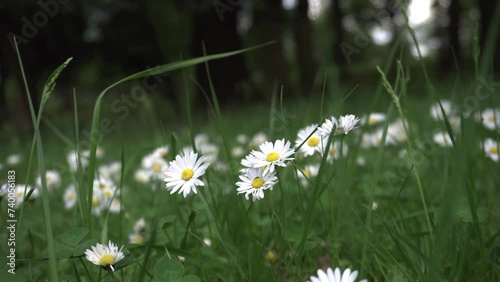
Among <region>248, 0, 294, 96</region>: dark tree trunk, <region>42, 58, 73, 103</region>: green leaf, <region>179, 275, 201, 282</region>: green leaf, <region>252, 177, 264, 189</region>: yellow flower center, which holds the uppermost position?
<region>248, 0, 294, 96</region>: dark tree trunk

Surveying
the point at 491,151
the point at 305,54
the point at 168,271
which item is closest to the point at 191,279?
the point at 168,271

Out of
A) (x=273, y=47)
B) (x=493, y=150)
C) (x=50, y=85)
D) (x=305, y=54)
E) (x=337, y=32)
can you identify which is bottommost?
(x=50, y=85)

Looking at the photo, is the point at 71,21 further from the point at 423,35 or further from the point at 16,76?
the point at 423,35

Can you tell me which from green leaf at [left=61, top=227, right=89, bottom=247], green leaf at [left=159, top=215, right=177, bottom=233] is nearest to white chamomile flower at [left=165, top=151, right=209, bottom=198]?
green leaf at [left=159, top=215, right=177, bottom=233]

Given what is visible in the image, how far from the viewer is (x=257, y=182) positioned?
930 millimetres

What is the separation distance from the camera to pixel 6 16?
27.4ft

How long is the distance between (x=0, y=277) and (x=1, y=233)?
12.5 inches

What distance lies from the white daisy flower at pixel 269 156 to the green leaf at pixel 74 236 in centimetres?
40

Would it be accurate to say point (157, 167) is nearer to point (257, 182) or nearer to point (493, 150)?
point (257, 182)

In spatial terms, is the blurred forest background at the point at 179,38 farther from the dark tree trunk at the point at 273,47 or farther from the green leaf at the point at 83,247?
A: the green leaf at the point at 83,247

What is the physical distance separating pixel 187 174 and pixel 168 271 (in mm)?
194

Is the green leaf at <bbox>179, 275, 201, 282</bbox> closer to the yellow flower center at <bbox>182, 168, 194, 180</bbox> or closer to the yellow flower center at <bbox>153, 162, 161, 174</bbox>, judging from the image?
the yellow flower center at <bbox>182, 168, 194, 180</bbox>

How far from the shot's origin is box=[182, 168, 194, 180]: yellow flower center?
0.98 m

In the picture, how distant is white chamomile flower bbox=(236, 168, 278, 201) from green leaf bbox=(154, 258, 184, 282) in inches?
7.3
